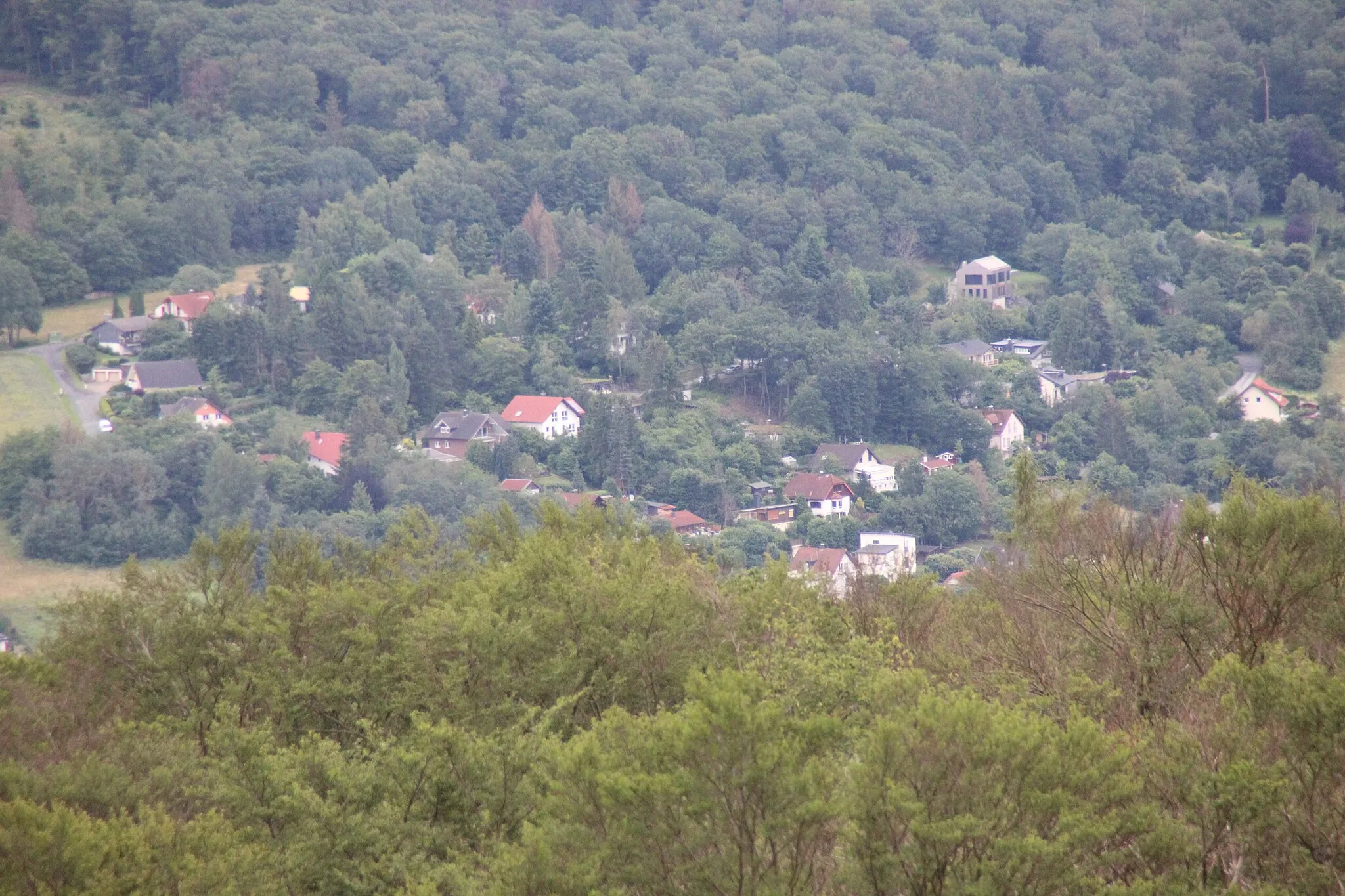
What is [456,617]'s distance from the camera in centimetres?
1085

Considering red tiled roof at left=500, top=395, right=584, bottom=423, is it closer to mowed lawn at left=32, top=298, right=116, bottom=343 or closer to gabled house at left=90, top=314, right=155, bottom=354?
gabled house at left=90, top=314, right=155, bottom=354

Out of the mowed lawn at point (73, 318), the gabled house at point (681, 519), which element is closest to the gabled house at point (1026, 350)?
the gabled house at point (681, 519)

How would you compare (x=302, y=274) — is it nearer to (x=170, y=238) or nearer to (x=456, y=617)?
(x=170, y=238)

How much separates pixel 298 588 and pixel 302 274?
1555 inches

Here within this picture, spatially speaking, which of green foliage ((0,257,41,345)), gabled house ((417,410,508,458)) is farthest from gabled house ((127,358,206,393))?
gabled house ((417,410,508,458))

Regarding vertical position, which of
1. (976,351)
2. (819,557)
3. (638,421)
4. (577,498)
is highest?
(819,557)

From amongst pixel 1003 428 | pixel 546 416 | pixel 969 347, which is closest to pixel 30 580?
pixel 546 416

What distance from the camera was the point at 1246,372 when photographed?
46.2 meters

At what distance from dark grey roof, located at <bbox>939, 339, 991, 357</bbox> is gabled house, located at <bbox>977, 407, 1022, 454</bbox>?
346 centimetres

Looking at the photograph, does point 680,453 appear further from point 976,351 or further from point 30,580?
point 30,580

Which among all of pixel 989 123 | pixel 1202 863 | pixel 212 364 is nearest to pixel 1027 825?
pixel 1202 863

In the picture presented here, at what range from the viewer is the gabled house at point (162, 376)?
1640 inches

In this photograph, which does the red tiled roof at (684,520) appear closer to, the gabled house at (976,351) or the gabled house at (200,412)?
the gabled house at (200,412)

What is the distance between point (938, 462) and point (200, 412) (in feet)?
61.8
